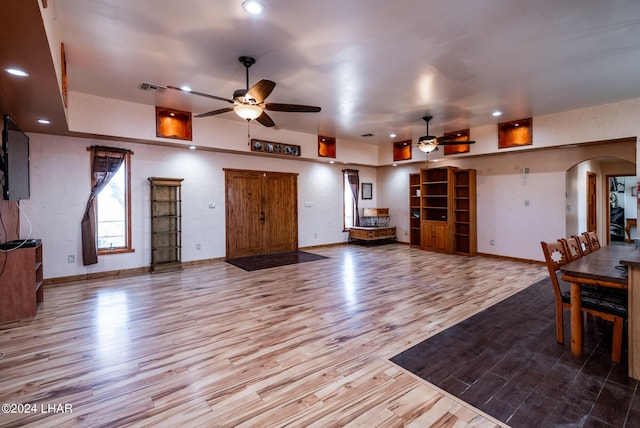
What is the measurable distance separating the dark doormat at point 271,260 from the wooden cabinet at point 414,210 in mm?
3083

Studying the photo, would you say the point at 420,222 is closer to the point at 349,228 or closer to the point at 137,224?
the point at 349,228

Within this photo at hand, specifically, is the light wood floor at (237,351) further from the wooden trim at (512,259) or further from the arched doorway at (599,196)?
the arched doorway at (599,196)

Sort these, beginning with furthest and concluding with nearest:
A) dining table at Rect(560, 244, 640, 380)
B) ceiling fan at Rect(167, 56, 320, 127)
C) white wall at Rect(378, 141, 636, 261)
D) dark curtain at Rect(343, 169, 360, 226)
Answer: dark curtain at Rect(343, 169, 360, 226)
white wall at Rect(378, 141, 636, 261)
ceiling fan at Rect(167, 56, 320, 127)
dining table at Rect(560, 244, 640, 380)

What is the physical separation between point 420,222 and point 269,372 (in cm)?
686

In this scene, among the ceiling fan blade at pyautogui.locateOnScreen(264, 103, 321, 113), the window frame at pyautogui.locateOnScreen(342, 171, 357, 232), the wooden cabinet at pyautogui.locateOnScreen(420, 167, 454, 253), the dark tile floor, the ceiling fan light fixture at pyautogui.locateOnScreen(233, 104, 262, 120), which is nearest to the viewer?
the dark tile floor

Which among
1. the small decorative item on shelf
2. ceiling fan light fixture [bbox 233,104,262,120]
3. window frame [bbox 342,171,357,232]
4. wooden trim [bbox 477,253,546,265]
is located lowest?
wooden trim [bbox 477,253,546,265]

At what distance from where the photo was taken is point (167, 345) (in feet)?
9.41

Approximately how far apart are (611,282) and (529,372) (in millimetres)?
951

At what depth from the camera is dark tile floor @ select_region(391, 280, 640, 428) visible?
6.31ft

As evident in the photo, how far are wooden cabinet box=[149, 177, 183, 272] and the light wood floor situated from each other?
83 cm

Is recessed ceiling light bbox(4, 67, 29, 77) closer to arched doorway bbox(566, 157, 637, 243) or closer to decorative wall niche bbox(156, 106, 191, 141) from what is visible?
decorative wall niche bbox(156, 106, 191, 141)

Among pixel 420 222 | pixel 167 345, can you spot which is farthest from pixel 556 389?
pixel 420 222

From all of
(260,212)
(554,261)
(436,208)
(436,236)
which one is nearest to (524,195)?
(436,208)

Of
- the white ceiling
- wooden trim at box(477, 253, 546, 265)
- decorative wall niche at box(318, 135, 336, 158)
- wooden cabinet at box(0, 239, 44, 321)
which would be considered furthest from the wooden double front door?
wooden trim at box(477, 253, 546, 265)
